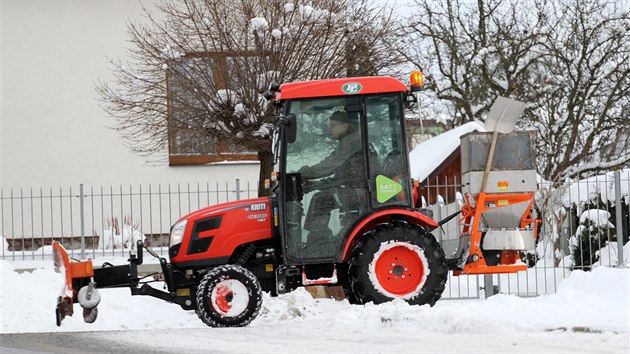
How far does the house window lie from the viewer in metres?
15.6

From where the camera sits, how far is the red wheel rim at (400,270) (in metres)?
10.6

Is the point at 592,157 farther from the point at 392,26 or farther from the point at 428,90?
the point at 392,26

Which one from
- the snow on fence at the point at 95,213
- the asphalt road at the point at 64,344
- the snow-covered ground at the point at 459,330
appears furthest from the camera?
the snow on fence at the point at 95,213

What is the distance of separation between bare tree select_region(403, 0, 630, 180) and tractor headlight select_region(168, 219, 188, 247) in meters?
13.1

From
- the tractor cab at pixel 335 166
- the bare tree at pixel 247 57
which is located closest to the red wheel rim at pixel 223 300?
the tractor cab at pixel 335 166

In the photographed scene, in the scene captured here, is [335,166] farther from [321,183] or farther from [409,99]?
[409,99]

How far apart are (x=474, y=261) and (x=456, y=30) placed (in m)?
16.6

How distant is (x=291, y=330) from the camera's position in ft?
31.6

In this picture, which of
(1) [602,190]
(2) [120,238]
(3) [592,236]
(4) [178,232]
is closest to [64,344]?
(4) [178,232]

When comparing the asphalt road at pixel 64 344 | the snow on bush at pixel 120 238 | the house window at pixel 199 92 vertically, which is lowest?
the asphalt road at pixel 64 344

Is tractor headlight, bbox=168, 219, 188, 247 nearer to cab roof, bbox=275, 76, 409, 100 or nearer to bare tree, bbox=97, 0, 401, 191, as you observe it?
cab roof, bbox=275, 76, 409, 100

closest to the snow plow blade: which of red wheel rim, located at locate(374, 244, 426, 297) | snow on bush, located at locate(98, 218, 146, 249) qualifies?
red wheel rim, located at locate(374, 244, 426, 297)

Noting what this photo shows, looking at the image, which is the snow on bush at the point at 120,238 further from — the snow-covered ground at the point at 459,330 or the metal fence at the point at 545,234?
the snow-covered ground at the point at 459,330

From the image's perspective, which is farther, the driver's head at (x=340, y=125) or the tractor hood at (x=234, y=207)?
the tractor hood at (x=234, y=207)
